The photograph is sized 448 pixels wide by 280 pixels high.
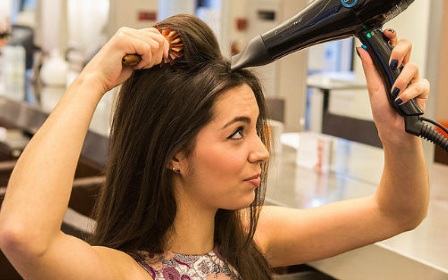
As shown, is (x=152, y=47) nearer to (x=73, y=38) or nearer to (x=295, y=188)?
(x=295, y=188)

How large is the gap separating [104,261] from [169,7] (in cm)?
341

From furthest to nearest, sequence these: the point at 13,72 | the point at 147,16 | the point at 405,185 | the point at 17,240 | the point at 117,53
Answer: the point at 13,72, the point at 147,16, the point at 405,185, the point at 117,53, the point at 17,240

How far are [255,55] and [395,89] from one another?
0.75 ft

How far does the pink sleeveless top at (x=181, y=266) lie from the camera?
1.39m

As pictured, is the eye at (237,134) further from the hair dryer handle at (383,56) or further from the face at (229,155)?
the hair dryer handle at (383,56)

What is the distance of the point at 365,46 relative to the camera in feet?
4.33

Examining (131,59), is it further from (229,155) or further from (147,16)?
(147,16)

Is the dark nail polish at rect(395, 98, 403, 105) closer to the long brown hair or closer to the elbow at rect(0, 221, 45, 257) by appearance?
the long brown hair

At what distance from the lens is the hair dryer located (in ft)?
4.14

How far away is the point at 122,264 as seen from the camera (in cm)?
133

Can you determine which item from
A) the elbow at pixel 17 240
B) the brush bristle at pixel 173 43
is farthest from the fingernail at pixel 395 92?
the elbow at pixel 17 240

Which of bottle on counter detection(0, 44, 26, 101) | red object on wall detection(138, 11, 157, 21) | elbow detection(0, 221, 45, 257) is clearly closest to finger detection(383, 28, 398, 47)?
elbow detection(0, 221, 45, 257)

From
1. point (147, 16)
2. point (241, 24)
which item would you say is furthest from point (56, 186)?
point (241, 24)

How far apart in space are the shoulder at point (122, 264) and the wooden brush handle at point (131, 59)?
0.97 ft
